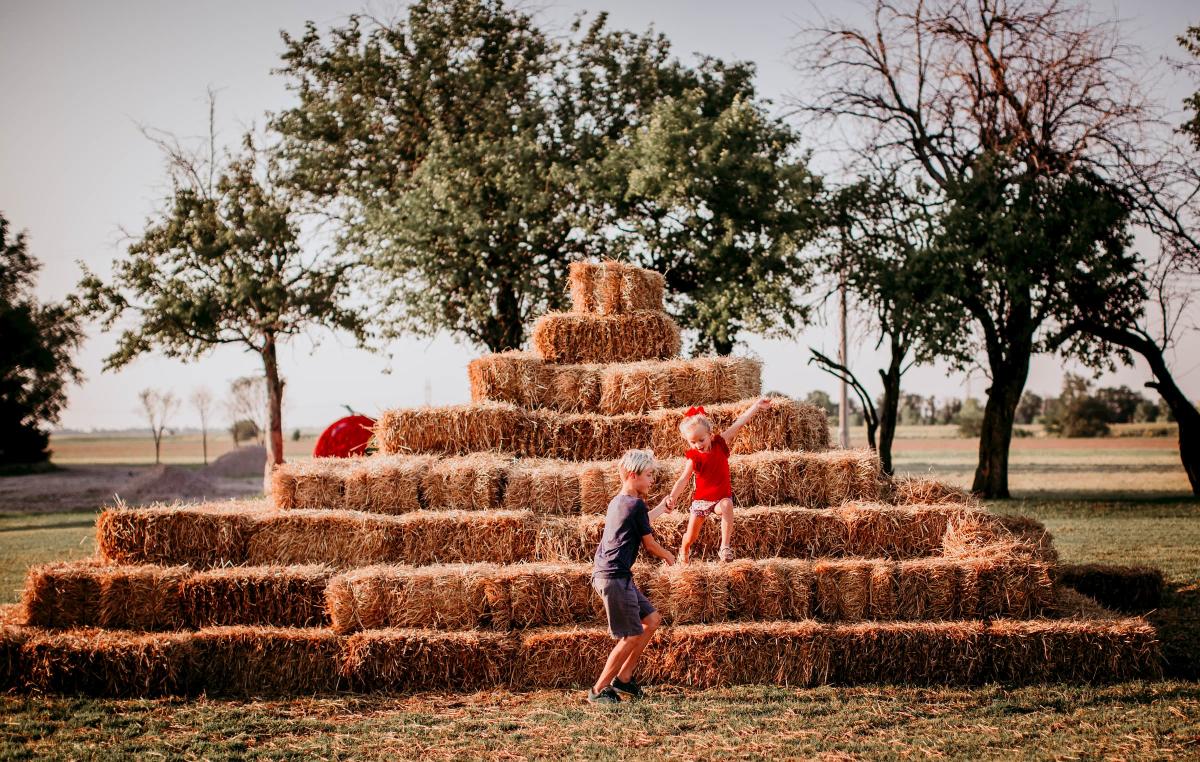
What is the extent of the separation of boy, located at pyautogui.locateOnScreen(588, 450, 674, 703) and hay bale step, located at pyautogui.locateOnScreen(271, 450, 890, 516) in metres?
1.63

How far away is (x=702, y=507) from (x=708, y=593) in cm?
71

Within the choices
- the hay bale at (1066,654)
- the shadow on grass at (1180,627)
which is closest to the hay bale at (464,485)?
the hay bale at (1066,654)

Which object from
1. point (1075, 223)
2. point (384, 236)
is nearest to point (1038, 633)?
point (1075, 223)

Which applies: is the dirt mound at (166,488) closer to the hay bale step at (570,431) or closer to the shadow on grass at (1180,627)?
the hay bale step at (570,431)

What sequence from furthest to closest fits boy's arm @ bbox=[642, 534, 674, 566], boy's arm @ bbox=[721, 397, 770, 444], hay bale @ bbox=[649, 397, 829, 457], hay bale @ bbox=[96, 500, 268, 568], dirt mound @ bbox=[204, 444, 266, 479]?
dirt mound @ bbox=[204, 444, 266, 479]
hay bale @ bbox=[649, 397, 829, 457]
boy's arm @ bbox=[721, 397, 770, 444]
hay bale @ bbox=[96, 500, 268, 568]
boy's arm @ bbox=[642, 534, 674, 566]

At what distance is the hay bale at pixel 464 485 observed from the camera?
7.52 m

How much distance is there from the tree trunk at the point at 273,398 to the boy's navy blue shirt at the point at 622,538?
19.2 m

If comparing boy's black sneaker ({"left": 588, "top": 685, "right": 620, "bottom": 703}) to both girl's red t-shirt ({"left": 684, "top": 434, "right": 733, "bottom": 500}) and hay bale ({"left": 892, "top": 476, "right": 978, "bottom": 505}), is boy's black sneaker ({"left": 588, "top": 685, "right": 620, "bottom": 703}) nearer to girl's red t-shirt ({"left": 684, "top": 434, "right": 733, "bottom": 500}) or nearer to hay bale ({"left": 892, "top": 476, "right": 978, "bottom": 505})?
girl's red t-shirt ({"left": 684, "top": 434, "right": 733, "bottom": 500})

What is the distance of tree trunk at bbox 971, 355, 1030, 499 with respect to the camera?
66.3 feet

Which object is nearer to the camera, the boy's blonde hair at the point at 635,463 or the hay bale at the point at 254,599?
the boy's blonde hair at the point at 635,463

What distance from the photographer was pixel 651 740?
16.4 ft

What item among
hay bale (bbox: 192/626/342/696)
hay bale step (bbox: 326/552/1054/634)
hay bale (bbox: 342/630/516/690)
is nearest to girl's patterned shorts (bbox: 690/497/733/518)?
hay bale step (bbox: 326/552/1054/634)

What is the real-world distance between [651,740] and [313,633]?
8.26ft

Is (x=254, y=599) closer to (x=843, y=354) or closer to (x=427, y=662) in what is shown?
(x=427, y=662)
